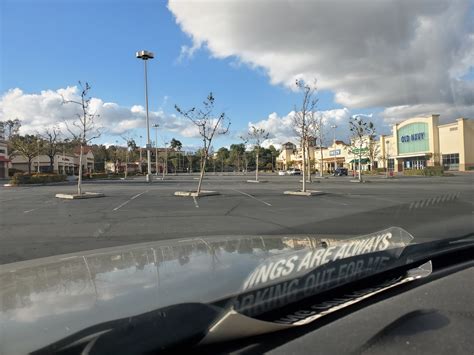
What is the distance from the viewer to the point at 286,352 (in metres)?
2.19

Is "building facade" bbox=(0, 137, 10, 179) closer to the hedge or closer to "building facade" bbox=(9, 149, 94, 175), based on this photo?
"building facade" bbox=(9, 149, 94, 175)

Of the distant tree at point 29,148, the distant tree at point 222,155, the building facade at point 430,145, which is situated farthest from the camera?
the distant tree at point 222,155

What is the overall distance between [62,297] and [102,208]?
48.5 feet

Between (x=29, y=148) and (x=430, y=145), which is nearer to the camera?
(x=29, y=148)

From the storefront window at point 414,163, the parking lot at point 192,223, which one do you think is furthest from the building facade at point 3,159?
the storefront window at point 414,163

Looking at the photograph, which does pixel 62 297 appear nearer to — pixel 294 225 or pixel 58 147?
pixel 294 225

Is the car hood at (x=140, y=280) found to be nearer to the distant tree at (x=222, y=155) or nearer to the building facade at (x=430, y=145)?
the building facade at (x=430, y=145)

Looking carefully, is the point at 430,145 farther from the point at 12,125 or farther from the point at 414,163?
the point at 12,125

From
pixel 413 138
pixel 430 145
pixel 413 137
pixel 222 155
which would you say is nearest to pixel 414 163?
pixel 413 138

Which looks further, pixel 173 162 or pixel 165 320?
pixel 173 162

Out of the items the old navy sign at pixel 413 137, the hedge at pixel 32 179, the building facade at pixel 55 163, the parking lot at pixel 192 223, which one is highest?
the old navy sign at pixel 413 137

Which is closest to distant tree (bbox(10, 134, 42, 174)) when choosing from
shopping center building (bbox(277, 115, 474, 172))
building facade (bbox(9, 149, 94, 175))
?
building facade (bbox(9, 149, 94, 175))

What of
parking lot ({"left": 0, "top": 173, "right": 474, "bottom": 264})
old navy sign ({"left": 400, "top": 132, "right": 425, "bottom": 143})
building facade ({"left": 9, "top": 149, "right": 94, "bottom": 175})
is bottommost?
parking lot ({"left": 0, "top": 173, "right": 474, "bottom": 264})

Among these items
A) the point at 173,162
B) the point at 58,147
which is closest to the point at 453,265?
the point at 58,147
